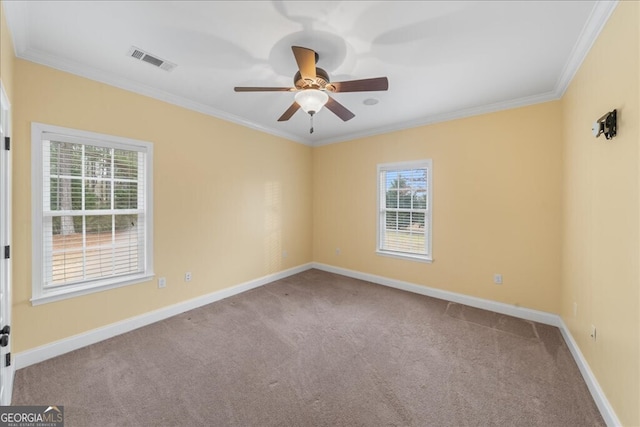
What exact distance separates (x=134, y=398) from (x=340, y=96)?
3.44m

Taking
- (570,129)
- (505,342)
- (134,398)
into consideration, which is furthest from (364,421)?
(570,129)

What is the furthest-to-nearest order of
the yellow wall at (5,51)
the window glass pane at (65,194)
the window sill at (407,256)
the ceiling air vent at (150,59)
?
the window sill at (407,256) < the window glass pane at (65,194) < the ceiling air vent at (150,59) < the yellow wall at (5,51)

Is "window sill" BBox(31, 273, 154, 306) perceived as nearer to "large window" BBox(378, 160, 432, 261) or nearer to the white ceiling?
the white ceiling

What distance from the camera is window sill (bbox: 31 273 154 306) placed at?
92.1 inches

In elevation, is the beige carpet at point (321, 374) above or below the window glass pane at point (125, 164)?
below

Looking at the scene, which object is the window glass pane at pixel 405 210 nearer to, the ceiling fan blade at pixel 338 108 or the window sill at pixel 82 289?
the ceiling fan blade at pixel 338 108

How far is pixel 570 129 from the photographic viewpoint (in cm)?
266

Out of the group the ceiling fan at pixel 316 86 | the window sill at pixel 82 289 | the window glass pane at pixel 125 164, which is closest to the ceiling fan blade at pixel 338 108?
the ceiling fan at pixel 316 86

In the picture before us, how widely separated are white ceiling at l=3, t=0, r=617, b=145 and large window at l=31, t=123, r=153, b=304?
71cm

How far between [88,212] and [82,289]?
0.76 meters

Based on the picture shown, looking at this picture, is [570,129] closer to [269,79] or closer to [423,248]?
[423,248]

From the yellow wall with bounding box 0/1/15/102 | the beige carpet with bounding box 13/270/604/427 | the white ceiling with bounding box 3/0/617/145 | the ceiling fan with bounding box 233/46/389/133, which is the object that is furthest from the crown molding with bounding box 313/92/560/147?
the yellow wall with bounding box 0/1/15/102

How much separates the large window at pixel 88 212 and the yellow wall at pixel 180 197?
80mm

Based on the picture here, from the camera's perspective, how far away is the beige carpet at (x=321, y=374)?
69.8 inches
